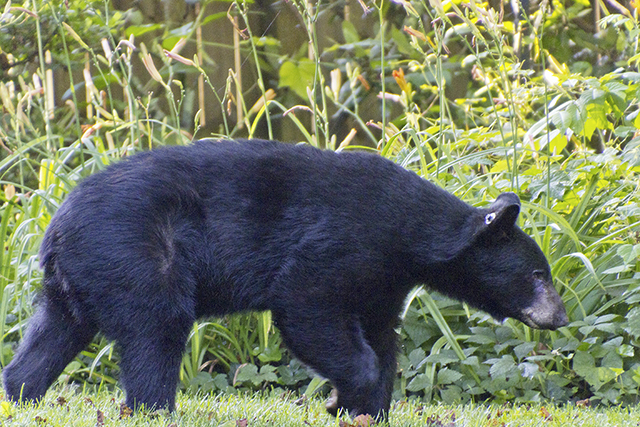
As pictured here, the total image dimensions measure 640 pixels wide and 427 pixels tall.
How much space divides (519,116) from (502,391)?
6.82 feet

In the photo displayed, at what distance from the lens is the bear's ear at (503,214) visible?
119 inches

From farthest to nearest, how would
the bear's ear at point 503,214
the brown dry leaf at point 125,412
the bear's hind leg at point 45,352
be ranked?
the bear's hind leg at point 45,352
the bear's ear at point 503,214
the brown dry leaf at point 125,412

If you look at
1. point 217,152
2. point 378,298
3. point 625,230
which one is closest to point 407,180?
point 378,298

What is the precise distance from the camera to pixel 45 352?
10.3 feet

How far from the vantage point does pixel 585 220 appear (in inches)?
173

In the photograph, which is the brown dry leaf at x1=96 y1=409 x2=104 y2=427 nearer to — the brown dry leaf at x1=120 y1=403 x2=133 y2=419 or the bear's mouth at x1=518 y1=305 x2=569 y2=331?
the brown dry leaf at x1=120 y1=403 x2=133 y2=419

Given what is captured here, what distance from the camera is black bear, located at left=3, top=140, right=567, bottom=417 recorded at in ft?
9.43

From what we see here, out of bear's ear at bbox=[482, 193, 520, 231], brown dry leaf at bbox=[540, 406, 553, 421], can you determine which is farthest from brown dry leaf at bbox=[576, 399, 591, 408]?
bear's ear at bbox=[482, 193, 520, 231]

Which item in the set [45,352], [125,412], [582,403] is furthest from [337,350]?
[582,403]

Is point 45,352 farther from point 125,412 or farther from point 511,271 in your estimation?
point 511,271

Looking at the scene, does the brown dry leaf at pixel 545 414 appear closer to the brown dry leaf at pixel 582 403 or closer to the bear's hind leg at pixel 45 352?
the brown dry leaf at pixel 582 403

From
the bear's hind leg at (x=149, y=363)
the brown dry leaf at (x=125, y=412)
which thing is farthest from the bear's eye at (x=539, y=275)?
the brown dry leaf at (x=125, y=412)

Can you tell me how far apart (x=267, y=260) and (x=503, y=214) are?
3.20 feet

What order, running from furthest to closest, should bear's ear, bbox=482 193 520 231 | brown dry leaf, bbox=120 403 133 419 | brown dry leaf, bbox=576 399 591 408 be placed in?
brown dry leaf, bbox=576 399 591 408 → bear's ear, bbox=482 193 520 231 → brown dry leaf, bbox=120 403 133 419
